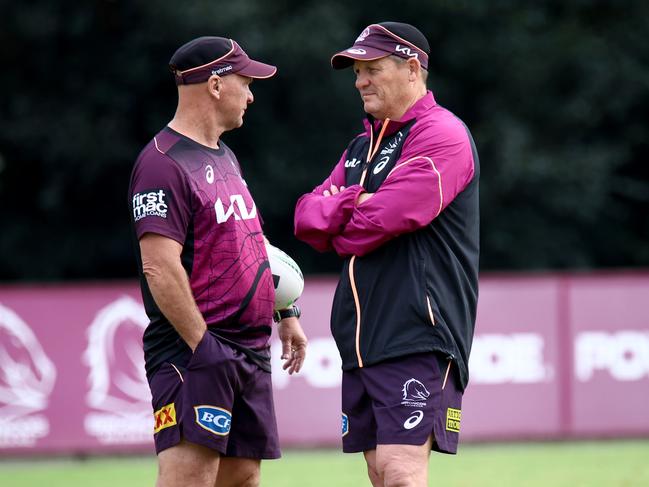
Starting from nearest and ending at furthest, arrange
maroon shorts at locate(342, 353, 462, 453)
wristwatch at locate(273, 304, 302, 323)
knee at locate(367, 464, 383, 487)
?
maroon shorts at locate(342, 353, 462, 453), knee at locate(367, 464, 383, 487), wristwatch at locate(273, 304, 302, 323)

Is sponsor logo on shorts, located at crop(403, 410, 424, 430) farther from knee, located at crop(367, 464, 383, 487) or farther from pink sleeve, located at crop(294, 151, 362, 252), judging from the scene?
pink sleeve, located at crop(294, 151, 362, 252)

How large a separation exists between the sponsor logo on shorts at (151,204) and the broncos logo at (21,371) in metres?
6.66

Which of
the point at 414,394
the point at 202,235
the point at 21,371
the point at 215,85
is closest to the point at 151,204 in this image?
the point at 202,235

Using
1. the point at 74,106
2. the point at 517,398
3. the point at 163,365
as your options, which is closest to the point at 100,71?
the point at 74,106

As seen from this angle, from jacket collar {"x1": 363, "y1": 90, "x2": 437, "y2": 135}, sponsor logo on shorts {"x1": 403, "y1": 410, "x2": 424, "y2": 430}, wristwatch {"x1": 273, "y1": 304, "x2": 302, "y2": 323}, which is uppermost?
jacket collar {"x1": 363, "y1": 90, "x2": 437, "y2": 135}

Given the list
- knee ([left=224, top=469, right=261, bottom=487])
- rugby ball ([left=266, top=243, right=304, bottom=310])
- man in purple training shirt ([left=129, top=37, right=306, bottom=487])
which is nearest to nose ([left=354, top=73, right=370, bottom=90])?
man in purple training shirt ([left=129, top=37, right=306, bottom=487])

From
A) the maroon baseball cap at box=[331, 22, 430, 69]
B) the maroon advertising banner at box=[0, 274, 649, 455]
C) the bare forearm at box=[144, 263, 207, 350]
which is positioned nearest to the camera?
the bare forearm at box=[144, 263, 207, 350]

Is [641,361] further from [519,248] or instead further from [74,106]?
[74,106]

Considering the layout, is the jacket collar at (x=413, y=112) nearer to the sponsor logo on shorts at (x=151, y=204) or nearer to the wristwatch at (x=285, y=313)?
the wristwatch at (x=285, y=313)

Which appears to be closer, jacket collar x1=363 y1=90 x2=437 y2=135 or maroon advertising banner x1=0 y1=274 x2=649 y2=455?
jacket collar x1=363 y1=90 x2=437 y2=135

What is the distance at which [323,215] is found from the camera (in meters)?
5.19

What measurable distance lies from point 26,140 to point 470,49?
23.6ft

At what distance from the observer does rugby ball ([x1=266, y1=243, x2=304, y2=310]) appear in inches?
210

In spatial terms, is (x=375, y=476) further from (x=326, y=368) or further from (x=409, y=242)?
(x=326, y=368)
